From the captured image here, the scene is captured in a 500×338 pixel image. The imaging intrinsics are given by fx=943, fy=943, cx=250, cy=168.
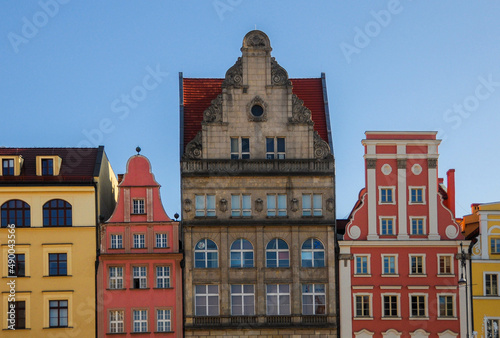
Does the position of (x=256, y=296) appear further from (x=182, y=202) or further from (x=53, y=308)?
(x=53, y=308)

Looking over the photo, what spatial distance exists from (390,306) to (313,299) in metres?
5.31

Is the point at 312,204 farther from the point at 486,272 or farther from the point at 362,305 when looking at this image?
the point at 486,272

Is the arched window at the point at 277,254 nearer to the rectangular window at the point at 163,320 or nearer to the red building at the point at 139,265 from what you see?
the red building at the point at 139,265

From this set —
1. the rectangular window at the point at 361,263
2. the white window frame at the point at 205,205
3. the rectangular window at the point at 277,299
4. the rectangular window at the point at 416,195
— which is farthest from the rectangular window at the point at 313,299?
the rectangular window at the point at 416,195

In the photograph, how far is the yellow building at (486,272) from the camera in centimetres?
6444

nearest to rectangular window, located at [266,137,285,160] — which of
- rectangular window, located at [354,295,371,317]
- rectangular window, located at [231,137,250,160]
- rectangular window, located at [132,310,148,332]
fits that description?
rectangular window, located at [231,137,250,160]

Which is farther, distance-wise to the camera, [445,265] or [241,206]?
[445,265]

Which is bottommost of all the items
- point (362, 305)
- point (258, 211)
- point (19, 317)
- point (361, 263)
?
point (19, 317)

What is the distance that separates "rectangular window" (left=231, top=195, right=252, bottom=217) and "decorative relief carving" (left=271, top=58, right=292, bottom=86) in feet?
27.2

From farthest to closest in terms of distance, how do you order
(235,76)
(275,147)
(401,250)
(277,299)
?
1. (235,76)
2. (275,147)
3. (401,250)
4. (277,299)

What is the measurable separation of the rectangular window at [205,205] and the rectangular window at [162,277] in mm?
4294

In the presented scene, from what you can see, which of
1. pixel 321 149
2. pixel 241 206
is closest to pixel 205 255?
pixel 241 206

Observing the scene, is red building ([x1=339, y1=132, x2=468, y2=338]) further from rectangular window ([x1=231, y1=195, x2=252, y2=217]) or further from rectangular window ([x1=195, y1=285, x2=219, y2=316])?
rectangular window ([x1=195, y1=285, x2=219, y2=316])

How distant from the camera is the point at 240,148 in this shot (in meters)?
65.6
